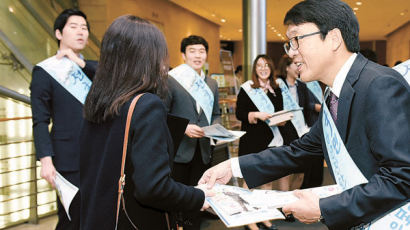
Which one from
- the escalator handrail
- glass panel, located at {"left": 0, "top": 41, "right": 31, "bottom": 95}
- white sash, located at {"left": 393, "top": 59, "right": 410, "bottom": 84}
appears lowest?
white sash, located at {"left": 393, "top": 59, "right": 410, "bottom": 84}

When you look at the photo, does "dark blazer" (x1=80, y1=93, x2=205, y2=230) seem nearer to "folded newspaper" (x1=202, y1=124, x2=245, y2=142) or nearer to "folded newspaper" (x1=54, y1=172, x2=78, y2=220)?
"folded newspaper" (x1=54, y1=172, x2=78, y2=220)

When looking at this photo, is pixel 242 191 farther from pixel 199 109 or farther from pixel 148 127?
pixel 199 109

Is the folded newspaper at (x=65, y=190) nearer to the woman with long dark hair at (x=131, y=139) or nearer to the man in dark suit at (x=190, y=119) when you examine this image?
the woman with long dark hair at (x=131, y=139)


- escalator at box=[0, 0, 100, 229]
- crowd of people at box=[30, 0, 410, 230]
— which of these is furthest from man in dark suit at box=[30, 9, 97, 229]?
escalator at box=[0, 0, 100, 229]

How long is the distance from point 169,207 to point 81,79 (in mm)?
1366

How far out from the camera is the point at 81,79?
7.56 ft

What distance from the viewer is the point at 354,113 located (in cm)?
110

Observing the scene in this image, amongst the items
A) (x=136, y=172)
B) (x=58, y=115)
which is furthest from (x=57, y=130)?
(x=136, y=172)

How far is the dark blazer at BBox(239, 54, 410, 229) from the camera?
0.99 m

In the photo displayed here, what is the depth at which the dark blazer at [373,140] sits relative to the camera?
986 millimetres

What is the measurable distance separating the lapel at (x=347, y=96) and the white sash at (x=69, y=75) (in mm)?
1541

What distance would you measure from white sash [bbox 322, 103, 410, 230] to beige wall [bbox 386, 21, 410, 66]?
1532cm

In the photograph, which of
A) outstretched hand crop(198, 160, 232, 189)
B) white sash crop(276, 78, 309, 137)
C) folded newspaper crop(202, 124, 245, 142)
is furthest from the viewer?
white sash crop(276, 78, 309, 137)

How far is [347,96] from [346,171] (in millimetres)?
236
